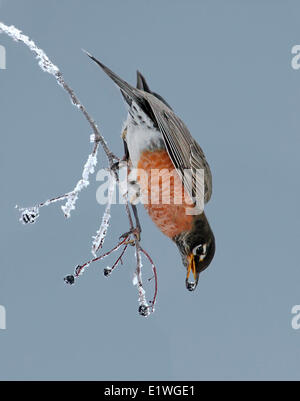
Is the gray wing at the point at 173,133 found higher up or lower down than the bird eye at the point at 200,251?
higher up

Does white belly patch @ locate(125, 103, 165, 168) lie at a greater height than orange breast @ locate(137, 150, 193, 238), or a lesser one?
greater

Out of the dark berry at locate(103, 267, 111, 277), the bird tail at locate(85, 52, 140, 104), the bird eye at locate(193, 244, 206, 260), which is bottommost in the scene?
the dark berry at locate(103, 267, 111, 277)

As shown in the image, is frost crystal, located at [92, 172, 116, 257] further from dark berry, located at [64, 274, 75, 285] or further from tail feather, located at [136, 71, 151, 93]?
tail feather, located at [136, 71, 151, 93]

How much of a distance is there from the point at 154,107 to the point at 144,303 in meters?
0.89

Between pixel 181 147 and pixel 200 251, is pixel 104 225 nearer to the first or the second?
pixel 181 147

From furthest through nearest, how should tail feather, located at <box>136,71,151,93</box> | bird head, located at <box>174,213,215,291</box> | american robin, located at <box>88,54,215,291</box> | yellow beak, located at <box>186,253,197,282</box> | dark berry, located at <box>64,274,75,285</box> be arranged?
bird head, located at <box>174,213,215,291</box> → yellow beak, located at <box>186,253,197,282</box> → tail feather, located at <box>136,71,151,93</box> → american robin, located at <box>88,54,215,291</box> → dark berry, located at <box>64,274,75,285</box>

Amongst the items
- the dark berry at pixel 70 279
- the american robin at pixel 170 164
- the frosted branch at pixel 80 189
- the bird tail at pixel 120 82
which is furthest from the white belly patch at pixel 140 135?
the dark berry at pixel 70 279

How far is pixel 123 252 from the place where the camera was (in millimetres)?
1822

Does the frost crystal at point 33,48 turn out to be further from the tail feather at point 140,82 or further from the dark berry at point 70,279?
the tail feather at point 140,82

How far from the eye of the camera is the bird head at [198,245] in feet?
8.30

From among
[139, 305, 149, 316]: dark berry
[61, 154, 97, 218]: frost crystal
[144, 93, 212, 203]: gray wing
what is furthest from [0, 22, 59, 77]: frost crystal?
[139, 305, 149, 316]: dark berry

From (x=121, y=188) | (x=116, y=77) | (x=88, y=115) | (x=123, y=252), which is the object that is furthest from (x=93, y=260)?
(x=116, y=77)

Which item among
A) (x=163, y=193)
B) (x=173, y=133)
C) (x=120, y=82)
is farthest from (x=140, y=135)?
(x=120, y=82)

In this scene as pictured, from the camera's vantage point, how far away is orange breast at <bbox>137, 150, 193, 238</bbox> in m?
2.28
